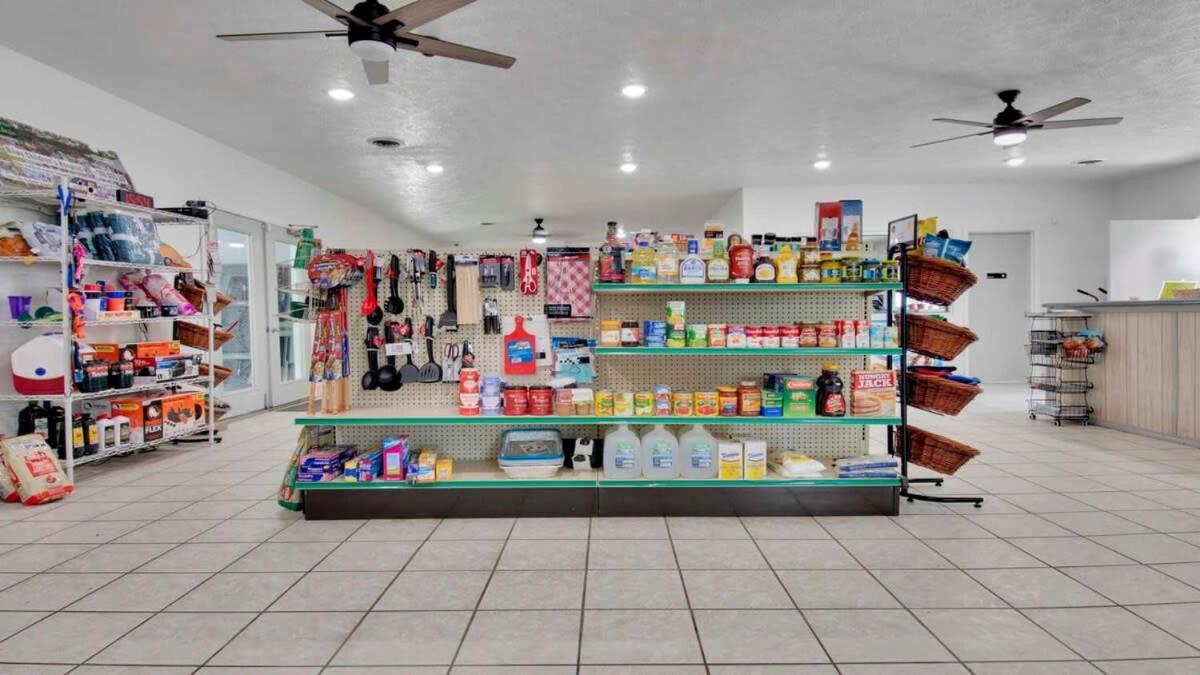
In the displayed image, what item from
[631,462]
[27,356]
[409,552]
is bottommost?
[409,552]

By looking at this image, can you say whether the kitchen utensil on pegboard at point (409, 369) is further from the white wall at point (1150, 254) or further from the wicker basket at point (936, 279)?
the white wall at point (1150, 254)

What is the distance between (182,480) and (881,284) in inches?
199

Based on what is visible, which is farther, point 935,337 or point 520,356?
point 935,337

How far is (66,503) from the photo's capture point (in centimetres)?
381

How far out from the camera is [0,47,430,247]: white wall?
452 centimetres

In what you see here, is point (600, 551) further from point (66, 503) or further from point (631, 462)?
point (66, 503)

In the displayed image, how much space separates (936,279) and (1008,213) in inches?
311

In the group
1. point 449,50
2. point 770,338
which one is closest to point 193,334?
point 449,50

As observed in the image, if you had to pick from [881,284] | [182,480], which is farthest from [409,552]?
[881,284]

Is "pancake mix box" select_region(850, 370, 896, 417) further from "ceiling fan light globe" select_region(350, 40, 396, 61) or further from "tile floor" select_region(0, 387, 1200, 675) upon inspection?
"ceiling fan light globe" select_region(350, 40, 396, 61)

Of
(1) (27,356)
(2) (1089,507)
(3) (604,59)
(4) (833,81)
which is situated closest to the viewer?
(2) (1089,507)

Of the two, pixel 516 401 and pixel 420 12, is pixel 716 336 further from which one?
pixel 420 12

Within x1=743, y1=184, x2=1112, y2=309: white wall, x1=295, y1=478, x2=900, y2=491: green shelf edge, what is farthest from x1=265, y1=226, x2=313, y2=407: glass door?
x1=743, y1=184, x2=1112, y2=309: white wall

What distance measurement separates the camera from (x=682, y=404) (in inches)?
131
